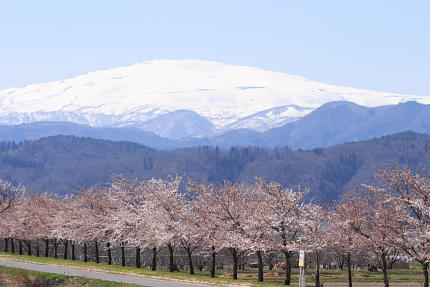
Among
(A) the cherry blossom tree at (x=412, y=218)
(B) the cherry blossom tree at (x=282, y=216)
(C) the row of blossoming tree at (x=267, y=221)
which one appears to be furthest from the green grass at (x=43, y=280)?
(A) the cherry blossom tree at (x=412, y=218)

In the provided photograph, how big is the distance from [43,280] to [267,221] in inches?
786

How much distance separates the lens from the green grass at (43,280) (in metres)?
59.4

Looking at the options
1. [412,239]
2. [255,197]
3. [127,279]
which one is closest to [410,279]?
[255,197]

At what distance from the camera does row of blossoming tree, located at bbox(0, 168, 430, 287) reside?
5756 cm

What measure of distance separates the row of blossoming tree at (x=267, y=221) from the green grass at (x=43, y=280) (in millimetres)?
15157

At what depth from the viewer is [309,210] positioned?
72125 mm

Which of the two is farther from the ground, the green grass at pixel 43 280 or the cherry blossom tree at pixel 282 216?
the cherry blossom tree at pixel 282 216

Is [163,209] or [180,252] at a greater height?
[163,209]

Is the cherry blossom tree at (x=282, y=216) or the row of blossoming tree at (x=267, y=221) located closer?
the row of blossoming tree at (x=267, y=221)

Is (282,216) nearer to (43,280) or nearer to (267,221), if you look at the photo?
(267,221)

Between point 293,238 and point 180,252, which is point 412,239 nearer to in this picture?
point 293,238

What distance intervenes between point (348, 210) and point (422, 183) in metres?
14.4

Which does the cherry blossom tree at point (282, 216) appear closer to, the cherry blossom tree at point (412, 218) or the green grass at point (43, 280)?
the cherry blossom tree at point (412, 218)

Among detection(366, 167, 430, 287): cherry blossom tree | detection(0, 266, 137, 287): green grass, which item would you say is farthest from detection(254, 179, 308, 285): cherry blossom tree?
detection(0, 266, 137, 287): green grass
